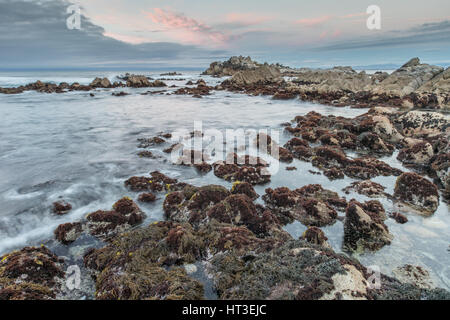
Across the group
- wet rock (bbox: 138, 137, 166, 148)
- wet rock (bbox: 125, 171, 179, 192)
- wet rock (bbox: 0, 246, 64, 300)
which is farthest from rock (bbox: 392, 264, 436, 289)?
wet rock (bbox: 138, 137, 166, 148)

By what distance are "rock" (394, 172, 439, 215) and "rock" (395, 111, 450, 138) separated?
280 inches

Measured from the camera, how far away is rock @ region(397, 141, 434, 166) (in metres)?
9.33

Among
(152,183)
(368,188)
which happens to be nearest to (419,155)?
(368,188)

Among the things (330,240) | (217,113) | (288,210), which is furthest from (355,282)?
(217,113)

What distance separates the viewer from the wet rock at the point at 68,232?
216 inches

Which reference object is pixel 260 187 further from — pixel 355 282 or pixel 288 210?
pixel 355 282

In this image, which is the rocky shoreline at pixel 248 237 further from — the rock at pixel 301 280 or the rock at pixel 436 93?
the rock at pixel 436 93

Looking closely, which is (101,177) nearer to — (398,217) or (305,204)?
(305,204)

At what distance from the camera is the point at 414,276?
4199 millimetres

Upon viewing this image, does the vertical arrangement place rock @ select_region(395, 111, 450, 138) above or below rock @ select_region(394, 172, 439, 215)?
above

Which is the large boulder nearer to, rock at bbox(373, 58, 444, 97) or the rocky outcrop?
rock at bbox(373, 58, 444, 97)

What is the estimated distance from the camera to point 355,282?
318 centimetres

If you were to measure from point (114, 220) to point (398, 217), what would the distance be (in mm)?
7071
